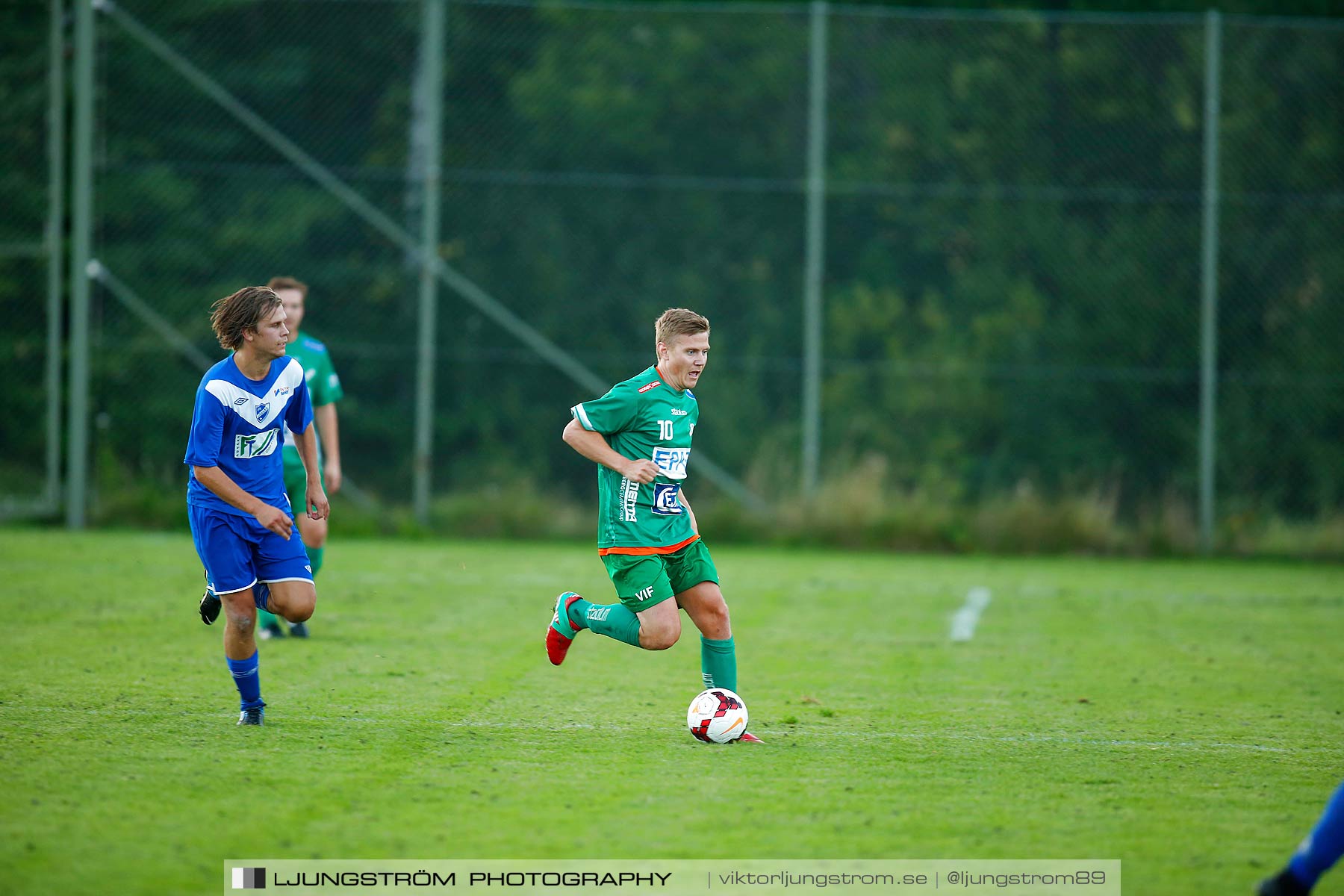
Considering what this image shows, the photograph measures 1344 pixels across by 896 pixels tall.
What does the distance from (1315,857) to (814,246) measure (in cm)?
1237

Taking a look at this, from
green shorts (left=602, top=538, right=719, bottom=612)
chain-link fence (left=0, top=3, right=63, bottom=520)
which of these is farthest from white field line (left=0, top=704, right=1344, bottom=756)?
chain-link fence (left=0, top=3, right=63, bottom=520)

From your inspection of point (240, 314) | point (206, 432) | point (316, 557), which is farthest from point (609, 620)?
point (316, 557)

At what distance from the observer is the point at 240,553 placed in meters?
5.89

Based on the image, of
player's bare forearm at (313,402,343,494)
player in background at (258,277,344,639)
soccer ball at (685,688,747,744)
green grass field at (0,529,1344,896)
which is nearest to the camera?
green grass field at (0,529,1344,896)

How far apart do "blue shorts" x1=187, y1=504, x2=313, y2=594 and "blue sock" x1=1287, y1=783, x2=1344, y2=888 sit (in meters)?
3.93

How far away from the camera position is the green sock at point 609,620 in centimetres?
620

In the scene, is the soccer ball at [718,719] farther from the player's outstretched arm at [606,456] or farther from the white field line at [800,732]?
the player's outstretched arm at [606,456]

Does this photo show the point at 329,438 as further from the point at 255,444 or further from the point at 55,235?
the point at 55,235

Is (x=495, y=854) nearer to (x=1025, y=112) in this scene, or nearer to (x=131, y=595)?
(x=131, y=595)

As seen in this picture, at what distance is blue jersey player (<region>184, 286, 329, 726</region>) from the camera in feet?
19.1

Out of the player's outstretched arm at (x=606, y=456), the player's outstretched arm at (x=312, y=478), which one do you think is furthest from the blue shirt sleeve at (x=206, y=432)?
the player's outstretched arm at (x=606, y=456)

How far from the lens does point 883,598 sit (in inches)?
443

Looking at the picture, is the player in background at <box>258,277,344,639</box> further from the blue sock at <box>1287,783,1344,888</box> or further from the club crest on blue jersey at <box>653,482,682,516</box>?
the blue sock at <box>1287,783,1344,888</box>

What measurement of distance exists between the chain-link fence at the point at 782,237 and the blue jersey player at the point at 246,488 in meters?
9.83
